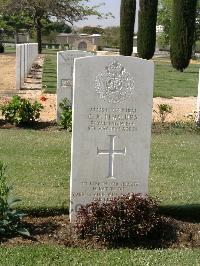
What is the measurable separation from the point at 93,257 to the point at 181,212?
61.3 inches

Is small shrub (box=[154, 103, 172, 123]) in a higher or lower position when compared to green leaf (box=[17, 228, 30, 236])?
higher

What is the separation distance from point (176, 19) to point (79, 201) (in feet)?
66.3

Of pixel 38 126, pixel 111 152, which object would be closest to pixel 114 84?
pixel 111 152

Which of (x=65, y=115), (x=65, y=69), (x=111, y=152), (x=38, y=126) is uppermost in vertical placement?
(x=65, y=69)

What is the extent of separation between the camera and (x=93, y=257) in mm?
4750

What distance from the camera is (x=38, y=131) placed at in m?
10.9

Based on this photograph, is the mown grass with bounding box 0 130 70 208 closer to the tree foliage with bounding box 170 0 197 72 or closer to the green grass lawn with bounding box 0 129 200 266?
the green grass lawn with bounding box 0 129 200 266

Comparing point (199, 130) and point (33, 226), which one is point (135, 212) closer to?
point (33, 226)

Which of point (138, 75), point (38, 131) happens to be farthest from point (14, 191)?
point (38, 131)

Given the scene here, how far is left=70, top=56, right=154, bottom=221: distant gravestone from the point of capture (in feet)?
17.0

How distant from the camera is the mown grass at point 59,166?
20.9 ft

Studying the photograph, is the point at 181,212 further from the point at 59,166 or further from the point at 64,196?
the point at 59,166

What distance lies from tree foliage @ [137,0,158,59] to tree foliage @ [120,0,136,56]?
3.30 ft

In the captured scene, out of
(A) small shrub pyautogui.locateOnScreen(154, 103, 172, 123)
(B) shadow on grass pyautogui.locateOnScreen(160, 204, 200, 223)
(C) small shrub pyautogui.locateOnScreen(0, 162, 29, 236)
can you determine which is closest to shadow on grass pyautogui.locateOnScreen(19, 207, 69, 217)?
(C) small shrub pyautogui.locateOnScreen(0, 162, 29, 236)
